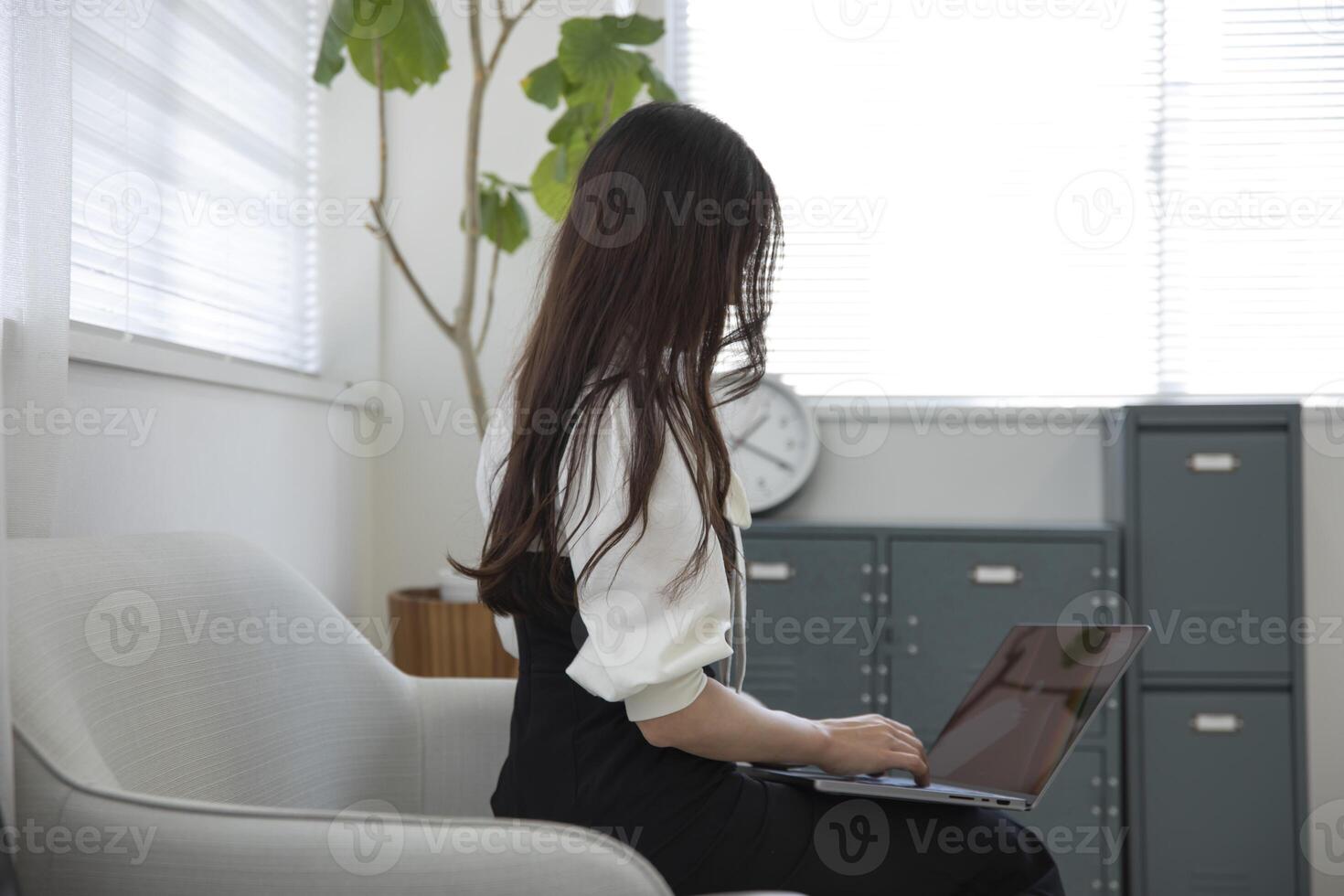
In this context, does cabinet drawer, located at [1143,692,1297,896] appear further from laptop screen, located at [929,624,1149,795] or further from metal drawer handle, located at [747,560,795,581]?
laptop screen, located at [929,624,1149,795]

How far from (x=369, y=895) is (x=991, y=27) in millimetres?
2932

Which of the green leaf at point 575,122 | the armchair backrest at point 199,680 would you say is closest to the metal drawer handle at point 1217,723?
the armchair backrest at point 199,680

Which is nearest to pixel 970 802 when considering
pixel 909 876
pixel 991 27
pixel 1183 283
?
pixel 909 876

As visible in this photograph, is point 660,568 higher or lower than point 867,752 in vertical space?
higher

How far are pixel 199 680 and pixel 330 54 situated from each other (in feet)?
4.92

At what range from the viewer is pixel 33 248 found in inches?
52.4

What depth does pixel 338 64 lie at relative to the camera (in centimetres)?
233

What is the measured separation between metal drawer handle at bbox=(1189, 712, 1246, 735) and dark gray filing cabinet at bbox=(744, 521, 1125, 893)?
171 millimetres

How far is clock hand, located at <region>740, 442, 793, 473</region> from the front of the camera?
9.52 ft

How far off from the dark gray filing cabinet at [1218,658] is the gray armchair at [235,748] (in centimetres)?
165

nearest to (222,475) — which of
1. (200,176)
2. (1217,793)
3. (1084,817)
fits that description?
(200,176)

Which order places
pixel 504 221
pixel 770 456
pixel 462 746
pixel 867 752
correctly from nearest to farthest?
pixel 867 752
pixel 462 746
pixel 504 221
pixel 770 456

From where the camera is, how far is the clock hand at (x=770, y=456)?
2.90 m

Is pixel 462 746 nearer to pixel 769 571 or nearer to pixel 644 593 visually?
pixel 644 593
